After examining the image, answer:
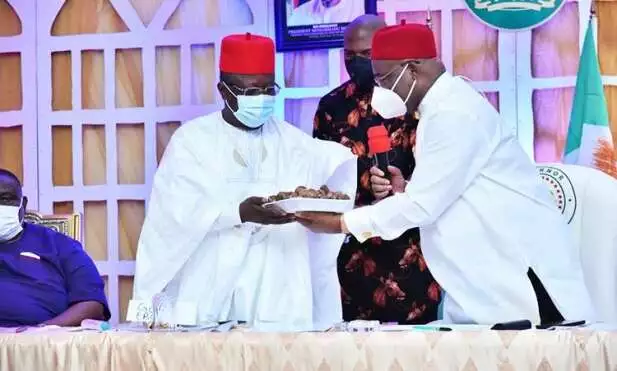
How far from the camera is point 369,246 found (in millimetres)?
4844

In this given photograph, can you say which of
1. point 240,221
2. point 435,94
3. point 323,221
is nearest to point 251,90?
point 240,221

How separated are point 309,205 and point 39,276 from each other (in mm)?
1208

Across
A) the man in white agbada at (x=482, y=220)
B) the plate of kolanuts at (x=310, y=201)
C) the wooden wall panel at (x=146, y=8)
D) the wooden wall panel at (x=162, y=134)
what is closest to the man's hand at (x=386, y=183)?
the plate of kolanuts at (x=310, y=201)

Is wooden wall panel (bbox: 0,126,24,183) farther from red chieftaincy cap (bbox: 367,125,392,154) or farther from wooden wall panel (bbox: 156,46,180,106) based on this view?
red chieftaincy cap (bbox: 367,125,392,154)

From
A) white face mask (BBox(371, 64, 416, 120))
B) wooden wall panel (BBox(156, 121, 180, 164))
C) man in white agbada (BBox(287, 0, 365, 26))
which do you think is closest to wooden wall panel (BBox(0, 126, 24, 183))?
wooden wall panel (BBox(156, 121, 180, 164))

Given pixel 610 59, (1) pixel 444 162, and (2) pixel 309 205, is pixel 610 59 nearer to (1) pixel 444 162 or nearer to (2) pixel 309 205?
(1) pixel 444 162

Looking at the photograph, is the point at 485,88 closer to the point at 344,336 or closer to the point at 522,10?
the point at 522,10

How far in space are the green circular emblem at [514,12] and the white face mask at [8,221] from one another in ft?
7.65

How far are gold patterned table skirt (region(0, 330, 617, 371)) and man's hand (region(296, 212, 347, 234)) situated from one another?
27.3 inches

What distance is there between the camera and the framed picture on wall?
5.63 meters

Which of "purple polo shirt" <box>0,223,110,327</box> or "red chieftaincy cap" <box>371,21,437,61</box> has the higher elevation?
"red chieftaincy cap" <box>371,21,437,61</box>

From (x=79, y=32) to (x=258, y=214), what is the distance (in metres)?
2.26

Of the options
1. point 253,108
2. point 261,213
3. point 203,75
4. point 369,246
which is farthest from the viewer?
point 203,75

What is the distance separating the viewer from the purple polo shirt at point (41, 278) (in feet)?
15.0
